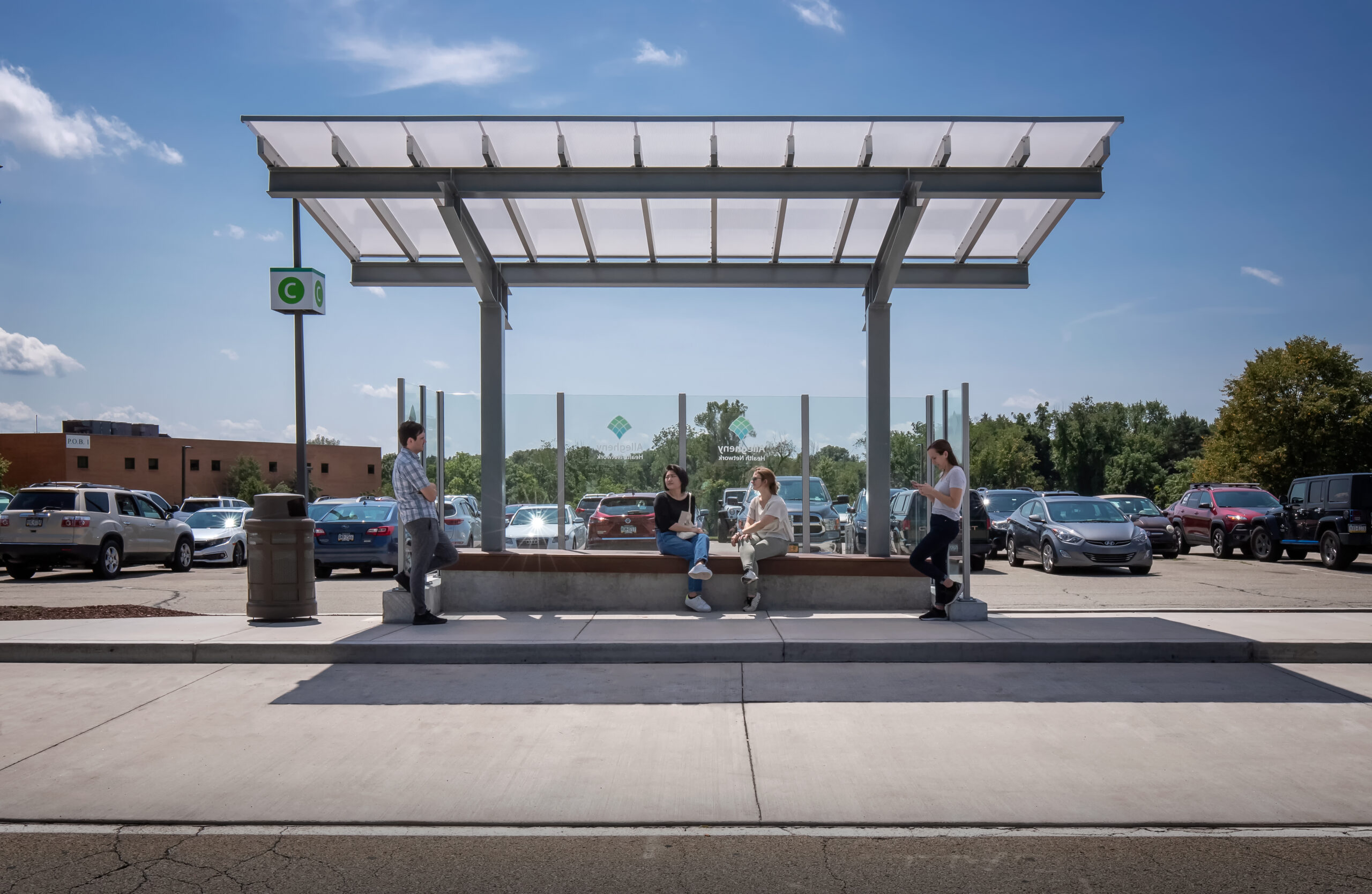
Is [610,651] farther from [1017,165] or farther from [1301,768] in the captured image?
[1017,165]

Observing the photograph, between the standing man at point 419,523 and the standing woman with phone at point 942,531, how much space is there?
192 inches

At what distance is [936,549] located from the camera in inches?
381

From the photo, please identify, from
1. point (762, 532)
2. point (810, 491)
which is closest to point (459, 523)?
point (810, 491)

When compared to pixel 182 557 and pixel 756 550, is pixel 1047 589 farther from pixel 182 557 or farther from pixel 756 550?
pixel 182 557

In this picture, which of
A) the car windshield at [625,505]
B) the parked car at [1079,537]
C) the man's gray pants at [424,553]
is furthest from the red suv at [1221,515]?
the man's gray pants at [424,553]

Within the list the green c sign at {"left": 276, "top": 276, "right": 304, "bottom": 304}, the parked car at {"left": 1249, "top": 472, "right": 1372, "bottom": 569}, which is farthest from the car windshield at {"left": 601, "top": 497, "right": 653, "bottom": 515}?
the parked car at {"left": 1249, "top": 472, "right": 1372, "bottom": 569}

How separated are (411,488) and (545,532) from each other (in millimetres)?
2097

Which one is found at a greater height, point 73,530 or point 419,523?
point 419,523

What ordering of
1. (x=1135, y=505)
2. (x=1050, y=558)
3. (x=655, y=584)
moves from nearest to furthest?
(x=655, y=584) → (x=1050, y=558) → (x=1135, y=505)

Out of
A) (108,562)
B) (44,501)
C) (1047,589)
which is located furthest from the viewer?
(108,562)

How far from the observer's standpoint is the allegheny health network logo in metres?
11.4

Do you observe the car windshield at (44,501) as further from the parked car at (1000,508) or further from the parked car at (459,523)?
the parked car at (1000,508)

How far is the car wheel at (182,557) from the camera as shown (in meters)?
19.7

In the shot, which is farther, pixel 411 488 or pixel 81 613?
pixel 81 613
